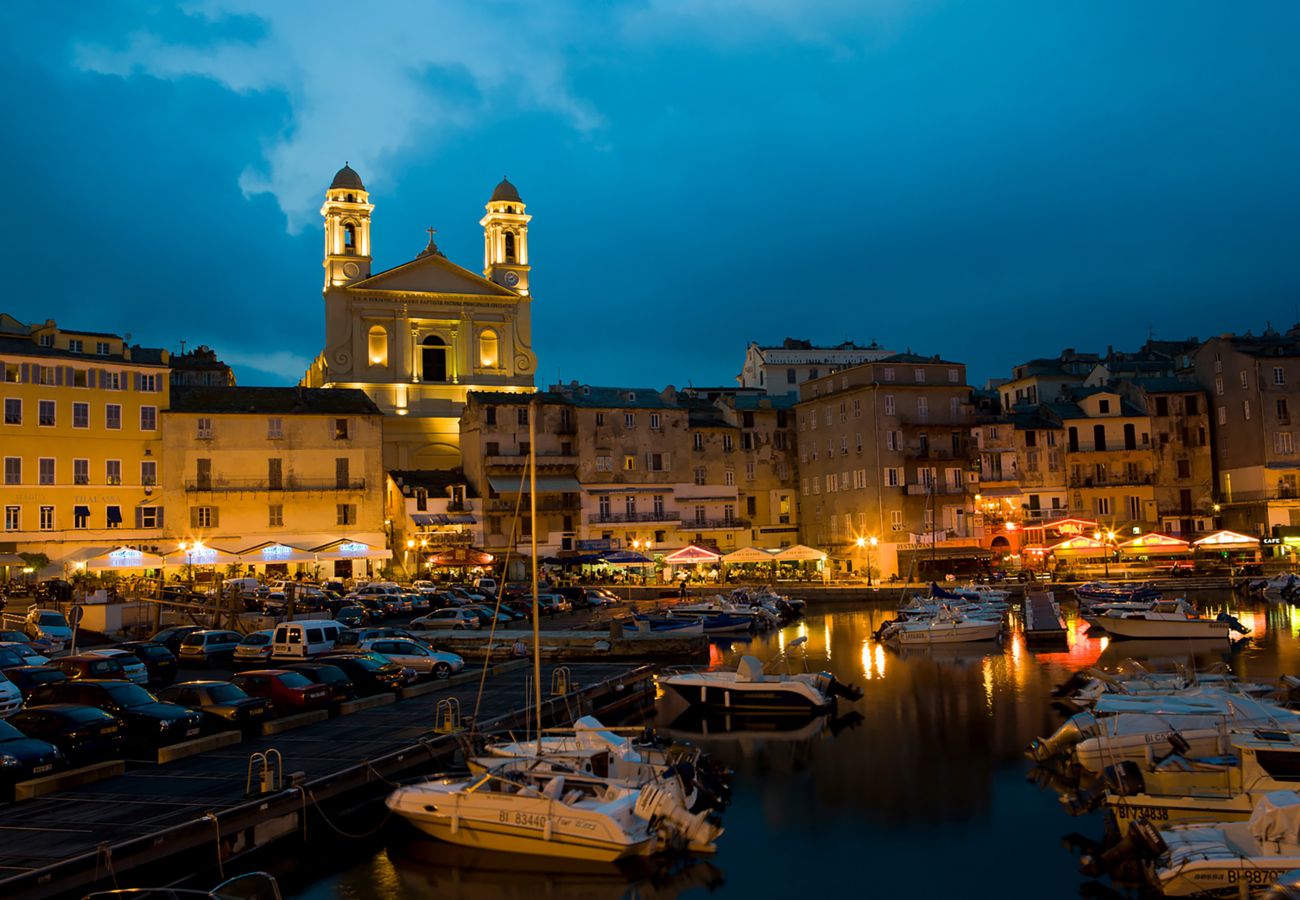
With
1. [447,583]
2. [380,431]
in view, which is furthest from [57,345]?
[447,583]

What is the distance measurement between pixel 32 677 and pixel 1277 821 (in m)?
26.9

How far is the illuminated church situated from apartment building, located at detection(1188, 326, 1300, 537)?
5188 centimetres

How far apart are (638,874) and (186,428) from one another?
188 ft

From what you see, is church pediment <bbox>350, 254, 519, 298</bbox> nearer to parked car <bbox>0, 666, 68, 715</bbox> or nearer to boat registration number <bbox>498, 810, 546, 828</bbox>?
parked car <bbox>0, 666, 68, 715</bbox>

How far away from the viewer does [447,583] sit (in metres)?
65.9

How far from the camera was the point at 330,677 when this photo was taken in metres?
28.7

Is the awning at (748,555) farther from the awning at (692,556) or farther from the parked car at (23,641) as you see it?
the parked car at (23,641)

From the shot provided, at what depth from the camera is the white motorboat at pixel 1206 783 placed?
62.6 ft

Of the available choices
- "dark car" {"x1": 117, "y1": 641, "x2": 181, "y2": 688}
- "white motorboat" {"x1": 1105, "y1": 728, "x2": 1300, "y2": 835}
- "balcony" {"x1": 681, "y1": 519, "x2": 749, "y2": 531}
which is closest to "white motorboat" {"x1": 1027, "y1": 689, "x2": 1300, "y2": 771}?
"white motorboat" {"x1": 1105, "y1": 728, "x2": 1300, "y2": 835}

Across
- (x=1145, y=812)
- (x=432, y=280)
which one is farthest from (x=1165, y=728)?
(x=432, y=280)

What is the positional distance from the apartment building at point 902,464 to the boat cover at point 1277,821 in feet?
181

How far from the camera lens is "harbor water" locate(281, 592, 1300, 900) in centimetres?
1895

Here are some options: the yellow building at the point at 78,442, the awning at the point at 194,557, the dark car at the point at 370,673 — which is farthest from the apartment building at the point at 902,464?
the dark car at the point at 370,673

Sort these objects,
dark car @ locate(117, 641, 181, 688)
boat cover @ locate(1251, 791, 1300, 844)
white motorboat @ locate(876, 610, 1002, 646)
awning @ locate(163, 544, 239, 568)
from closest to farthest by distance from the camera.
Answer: boat cover @ locate(1251, 791, 1300, 844), dark car @ locate(117, 641, 181, 688), white motorboat @ locate(876, 610, 1002, 646), awning @ locate(163, 544, 239, 568)
